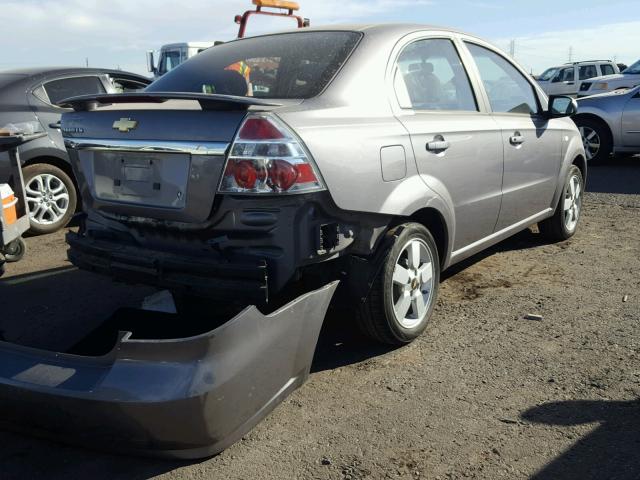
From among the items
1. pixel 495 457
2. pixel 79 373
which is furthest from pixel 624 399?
pixel 79 373

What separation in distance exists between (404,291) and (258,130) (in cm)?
130

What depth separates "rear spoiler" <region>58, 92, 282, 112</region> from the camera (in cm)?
271

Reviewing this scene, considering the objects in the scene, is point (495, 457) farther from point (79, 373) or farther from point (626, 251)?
point (626, 251)

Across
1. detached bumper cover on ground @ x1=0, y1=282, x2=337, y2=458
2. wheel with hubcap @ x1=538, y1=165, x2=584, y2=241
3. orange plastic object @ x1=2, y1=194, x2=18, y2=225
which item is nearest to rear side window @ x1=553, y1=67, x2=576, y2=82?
wheel with hubcap @ x1=538, y1=165, x2=584, y2=241

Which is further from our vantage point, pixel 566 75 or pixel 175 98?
pixel 566 75

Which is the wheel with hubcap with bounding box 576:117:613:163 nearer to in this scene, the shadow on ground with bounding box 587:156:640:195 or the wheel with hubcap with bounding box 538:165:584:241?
the shadow on ground with bounding box 587:156:640:195

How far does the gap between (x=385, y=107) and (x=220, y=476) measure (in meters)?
1.96

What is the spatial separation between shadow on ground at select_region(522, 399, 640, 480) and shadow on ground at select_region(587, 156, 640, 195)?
600 cm

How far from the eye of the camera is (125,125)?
9.76 ft

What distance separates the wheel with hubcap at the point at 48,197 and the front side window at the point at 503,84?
4.36 m

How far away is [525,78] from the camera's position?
16.4 ft

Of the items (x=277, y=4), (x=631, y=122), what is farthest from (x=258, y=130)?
(x=277, y=4)

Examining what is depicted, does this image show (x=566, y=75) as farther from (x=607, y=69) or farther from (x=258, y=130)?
(x=258, y=130)

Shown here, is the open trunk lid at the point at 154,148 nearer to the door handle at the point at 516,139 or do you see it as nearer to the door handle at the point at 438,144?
the door handle at the point at 438,144
